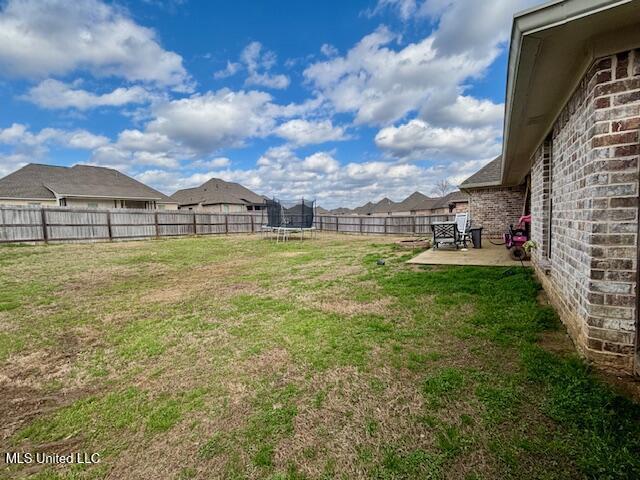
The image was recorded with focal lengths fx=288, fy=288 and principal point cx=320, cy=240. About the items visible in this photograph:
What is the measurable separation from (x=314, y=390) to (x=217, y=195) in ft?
106

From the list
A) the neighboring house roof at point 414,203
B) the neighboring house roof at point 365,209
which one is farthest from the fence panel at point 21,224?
the neighboring house roof at point 365,209

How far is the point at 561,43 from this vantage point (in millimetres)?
2158

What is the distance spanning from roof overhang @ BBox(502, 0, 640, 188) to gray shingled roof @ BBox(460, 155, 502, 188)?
28.2 ft

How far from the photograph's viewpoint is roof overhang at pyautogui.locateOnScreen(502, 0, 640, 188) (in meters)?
1.82

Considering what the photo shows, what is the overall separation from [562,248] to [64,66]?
16.7 metres

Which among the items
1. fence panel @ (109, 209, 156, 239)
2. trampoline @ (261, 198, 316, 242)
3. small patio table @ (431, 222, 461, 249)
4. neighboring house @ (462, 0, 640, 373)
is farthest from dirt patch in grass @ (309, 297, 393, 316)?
fence panel @ (109, 209, 156, 239)

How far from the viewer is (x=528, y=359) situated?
7.86 feet

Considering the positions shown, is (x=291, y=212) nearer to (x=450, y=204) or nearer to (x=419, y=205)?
(x=450, y=204)

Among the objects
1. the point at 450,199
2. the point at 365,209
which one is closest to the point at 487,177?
the point at 450,199

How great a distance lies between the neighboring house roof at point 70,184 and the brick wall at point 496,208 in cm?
2207

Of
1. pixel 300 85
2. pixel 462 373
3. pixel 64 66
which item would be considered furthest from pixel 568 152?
pixel 64 66

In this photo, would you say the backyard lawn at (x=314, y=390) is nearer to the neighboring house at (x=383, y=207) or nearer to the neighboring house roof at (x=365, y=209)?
the neighboring house at (x=383, y=207)

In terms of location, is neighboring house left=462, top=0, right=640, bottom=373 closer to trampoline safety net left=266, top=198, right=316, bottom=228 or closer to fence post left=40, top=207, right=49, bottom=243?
trampoline safety net left=266, top=198, right=316, bottom=228

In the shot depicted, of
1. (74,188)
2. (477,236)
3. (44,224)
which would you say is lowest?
(477,236)
